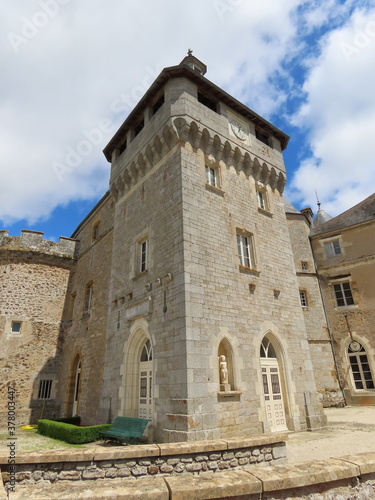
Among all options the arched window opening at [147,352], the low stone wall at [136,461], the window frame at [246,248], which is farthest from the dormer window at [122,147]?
the low stone wall at [136,461]

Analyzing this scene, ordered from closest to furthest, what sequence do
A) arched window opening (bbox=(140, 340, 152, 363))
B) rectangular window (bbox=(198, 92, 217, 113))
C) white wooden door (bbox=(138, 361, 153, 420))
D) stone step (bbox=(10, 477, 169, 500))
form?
stone step (bbox=(10, 477, 169, 500)) → white wooden door (bbox=(138, 361, 153, 420)) → arched window opening (bbox=(140, 340, 152, 363)) → rectangular window (bbox=(198, 92, 217, 113))

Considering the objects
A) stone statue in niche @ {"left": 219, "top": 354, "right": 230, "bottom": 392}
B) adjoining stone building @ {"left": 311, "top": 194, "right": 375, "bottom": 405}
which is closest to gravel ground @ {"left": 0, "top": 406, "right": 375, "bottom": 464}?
stone statue in niche @ {"left": 219, "top": 354, "right": 230, "bottom": 392}

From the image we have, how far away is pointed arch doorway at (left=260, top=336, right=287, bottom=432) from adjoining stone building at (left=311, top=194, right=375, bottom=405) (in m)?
7.21

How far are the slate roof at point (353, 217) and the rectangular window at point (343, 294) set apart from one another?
3095 millimetres

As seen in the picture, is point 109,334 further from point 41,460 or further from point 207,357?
point 41,460

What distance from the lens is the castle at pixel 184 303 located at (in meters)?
7.96

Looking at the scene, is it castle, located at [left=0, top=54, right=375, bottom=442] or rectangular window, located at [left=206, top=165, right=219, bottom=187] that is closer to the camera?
castle, located at [left=0, top=54, right=375, bottom=442]

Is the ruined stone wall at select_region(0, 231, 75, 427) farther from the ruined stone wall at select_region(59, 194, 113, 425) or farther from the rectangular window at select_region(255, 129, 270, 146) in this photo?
the rectangular window at select_region(255, 129, 270, 146)

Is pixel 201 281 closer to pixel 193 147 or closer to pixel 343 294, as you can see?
pixel 193 147

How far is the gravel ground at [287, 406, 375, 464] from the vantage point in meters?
6.35

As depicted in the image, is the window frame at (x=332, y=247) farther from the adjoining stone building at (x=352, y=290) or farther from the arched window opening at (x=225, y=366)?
the arched window opening at (x=225, y=366)

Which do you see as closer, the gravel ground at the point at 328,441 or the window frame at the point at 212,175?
the gravel ground at the point at 328,441

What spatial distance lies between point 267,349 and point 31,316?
37.6 ft

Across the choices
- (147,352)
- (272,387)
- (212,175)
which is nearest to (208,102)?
(212,175)
